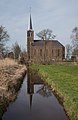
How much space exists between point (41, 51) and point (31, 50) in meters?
4.32

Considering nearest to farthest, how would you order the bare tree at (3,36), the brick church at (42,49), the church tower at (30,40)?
the bare tree at (3,36) < the church tower at (30,40) < the brick church at (42,49)

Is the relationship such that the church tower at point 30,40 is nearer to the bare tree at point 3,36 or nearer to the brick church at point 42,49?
the brick church at point 42,49

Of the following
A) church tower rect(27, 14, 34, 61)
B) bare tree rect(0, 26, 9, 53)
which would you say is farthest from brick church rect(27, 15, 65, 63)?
bare tree rect(0, 26, 9, 53)

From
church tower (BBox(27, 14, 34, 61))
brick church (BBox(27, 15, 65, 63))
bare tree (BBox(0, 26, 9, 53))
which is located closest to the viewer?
bare tree (BBox(0, 26, 9, 53))

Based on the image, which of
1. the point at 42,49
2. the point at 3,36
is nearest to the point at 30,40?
the point at 42,49

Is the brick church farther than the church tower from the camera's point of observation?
Yes

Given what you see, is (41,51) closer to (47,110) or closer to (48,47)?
(48,47)

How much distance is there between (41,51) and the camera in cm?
10806

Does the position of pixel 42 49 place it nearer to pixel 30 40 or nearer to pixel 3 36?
pixel 30 40

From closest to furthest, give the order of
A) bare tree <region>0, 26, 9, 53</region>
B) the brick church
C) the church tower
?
bare tree <region>0, 26, 9, 53</region> < the church tower < the brick church

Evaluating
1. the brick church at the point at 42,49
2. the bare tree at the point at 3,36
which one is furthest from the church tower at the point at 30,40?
the bare tree at the point at 3,36

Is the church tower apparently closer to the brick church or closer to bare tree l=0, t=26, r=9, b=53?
the brick church

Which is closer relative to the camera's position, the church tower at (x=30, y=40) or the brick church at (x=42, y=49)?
the church tower at (x=30, y=40)

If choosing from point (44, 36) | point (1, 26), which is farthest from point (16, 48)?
point (1, 26)
